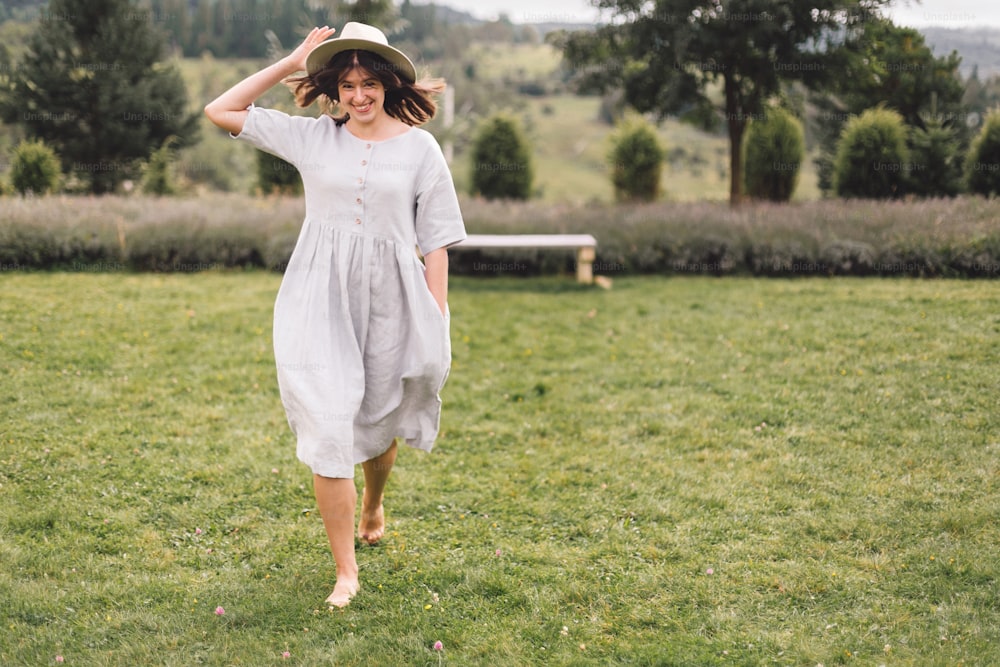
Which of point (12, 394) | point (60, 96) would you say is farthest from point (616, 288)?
point (60, 96)

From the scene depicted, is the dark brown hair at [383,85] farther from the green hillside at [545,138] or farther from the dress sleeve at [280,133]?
the green hillside at [545,138]

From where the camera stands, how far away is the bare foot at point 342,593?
3.59 m

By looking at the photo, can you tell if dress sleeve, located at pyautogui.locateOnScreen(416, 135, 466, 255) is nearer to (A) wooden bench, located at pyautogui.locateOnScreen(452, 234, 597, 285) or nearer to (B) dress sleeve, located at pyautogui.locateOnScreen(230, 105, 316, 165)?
(B) dress sleeve, located at pyautogui.locateOnScreen(230, 105, 316, 165)

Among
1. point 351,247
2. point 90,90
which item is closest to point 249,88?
point 351,247

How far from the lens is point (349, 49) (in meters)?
3.46

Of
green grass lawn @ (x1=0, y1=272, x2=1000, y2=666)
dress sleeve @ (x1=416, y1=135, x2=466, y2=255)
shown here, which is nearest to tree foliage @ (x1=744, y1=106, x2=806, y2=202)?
green grass lawn @ (x1=0, y1=272, x2=1000, y2=666)

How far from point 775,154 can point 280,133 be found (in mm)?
13562

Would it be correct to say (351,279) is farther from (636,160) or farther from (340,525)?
(636,160)

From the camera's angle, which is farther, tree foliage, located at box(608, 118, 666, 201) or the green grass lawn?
tree foliage, located at box(608, 118, 666, 201)

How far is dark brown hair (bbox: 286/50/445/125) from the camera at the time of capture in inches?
136

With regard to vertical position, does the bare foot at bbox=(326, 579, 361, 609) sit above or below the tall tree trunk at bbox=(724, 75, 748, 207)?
below

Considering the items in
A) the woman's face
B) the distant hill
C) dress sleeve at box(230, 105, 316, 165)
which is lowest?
dress sleeve at box(230, 105, 316, 165)

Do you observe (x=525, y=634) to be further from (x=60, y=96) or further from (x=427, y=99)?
(x=60, y=96)

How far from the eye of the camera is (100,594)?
143 inches
